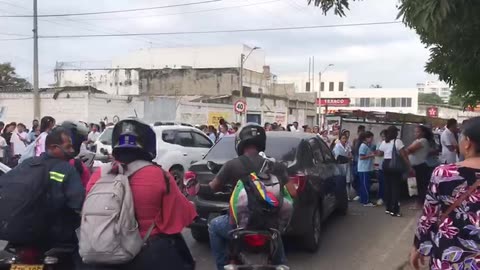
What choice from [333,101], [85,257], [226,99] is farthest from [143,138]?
[333,101]

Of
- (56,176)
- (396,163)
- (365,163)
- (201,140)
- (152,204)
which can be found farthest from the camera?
(201,140)

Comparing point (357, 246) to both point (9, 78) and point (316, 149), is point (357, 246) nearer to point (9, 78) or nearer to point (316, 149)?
point (316, 149)

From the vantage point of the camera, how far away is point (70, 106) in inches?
1203

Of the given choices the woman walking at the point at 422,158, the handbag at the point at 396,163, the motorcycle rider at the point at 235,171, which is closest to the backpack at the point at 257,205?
the motorcycle rider at the point at 235,171

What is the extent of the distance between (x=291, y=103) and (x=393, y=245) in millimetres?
41920

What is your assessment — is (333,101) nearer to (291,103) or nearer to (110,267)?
(291,103)

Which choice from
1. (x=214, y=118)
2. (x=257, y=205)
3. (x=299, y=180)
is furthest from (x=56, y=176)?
(x=214, y=118)

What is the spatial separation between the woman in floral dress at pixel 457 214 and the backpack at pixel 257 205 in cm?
110

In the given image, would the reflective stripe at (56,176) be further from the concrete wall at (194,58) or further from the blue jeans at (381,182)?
the concrete wall at (194,58)

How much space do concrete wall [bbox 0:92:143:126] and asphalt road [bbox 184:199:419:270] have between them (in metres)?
22.5

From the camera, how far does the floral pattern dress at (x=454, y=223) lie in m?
3.24

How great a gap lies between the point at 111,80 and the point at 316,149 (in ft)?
141

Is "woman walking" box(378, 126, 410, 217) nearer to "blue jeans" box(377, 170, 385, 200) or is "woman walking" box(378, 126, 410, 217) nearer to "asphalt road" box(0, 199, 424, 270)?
"asphalt road" box(0, 199, 424, 270)

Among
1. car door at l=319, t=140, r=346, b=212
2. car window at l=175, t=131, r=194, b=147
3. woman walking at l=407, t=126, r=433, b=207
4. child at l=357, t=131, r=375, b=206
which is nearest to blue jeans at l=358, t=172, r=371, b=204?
child at l=357, t=131, r=375, b=206
